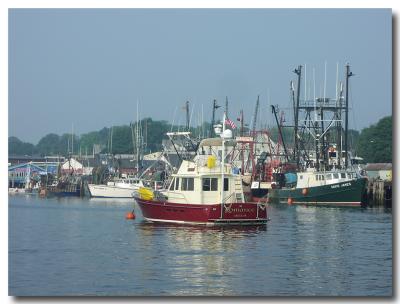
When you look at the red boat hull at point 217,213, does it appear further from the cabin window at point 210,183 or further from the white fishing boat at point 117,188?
the white fishing boat at point 117,188

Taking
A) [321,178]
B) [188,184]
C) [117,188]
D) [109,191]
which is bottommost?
[109,191]

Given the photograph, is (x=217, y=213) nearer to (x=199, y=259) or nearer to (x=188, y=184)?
(x=188, y=184)

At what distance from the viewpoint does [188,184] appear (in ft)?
86.4

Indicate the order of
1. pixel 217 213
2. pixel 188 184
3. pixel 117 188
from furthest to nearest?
pixel 117 188
pixel 188 184
pixel 217 213

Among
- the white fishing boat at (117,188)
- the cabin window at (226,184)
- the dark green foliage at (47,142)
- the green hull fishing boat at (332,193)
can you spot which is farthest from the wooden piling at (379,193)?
the cabin window at (226,184)

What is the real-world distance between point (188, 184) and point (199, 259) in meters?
7.70

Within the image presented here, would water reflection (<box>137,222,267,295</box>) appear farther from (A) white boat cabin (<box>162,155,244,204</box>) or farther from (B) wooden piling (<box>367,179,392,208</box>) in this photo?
(B) wooden piling (<box>367,179,392,208</box>)

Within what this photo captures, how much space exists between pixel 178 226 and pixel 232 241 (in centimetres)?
417

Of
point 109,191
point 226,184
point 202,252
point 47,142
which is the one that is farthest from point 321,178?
point 202,252

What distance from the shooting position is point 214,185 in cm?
2606

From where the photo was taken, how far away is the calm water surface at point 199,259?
14734 millimetres

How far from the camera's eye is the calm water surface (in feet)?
48.3

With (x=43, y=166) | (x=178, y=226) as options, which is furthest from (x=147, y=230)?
(x=43, y=166)

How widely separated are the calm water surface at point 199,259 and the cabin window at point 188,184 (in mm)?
1207
